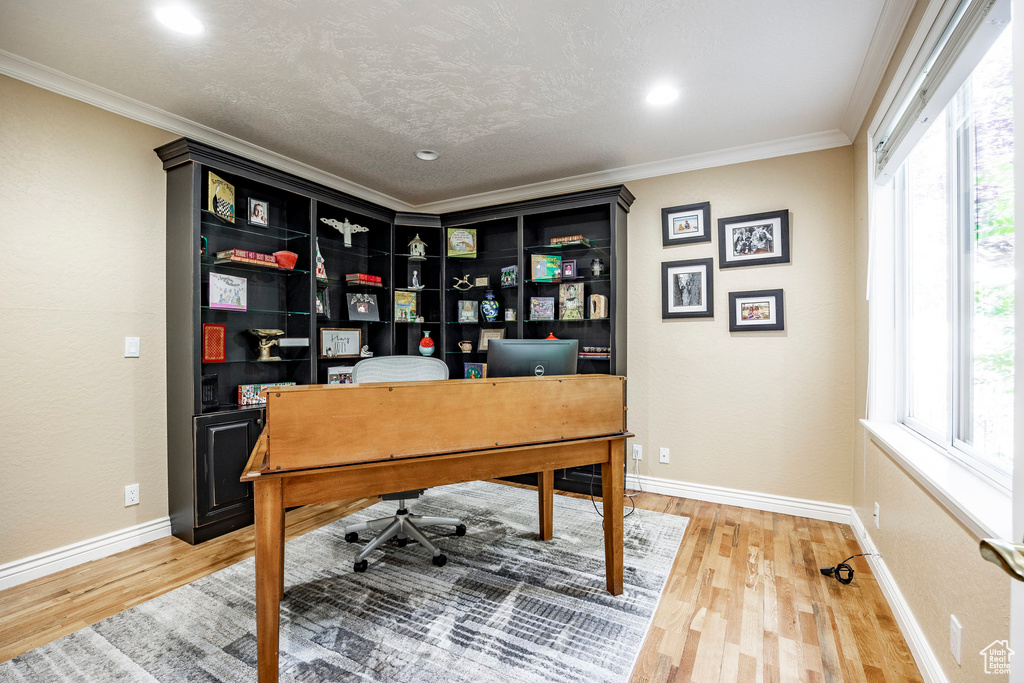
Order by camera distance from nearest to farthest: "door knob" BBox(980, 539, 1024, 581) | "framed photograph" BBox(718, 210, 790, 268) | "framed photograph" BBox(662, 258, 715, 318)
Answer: "door knob" BBox(980, 539, 1024, 581) → "framed photograph" BBox(718, 210, 790, 268) → "framed photograph" BBox(662, 258, 715, 318)

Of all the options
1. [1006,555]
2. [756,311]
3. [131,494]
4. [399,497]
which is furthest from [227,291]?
[756,311]

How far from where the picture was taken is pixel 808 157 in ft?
9.76

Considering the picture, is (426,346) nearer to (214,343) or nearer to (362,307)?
(362,307)

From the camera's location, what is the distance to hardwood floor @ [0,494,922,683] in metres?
1.59

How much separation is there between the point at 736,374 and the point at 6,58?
443cm

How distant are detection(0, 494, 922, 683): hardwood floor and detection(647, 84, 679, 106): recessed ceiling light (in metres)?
2.52

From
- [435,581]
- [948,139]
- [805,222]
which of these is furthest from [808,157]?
[435,581]

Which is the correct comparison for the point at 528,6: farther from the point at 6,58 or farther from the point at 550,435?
the point at 6,58

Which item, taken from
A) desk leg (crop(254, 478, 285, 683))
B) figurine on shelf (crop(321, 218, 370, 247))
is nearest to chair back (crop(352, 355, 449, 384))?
desk leg (crop(254, 478, 285, 683))

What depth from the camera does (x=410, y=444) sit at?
154 cm

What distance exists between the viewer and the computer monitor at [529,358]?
6.97 ft

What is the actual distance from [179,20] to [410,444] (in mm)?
2007

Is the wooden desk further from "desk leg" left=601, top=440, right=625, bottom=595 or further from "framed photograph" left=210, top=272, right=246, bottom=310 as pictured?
"framed photograph" left=210, top=272, right=246, bottom=310

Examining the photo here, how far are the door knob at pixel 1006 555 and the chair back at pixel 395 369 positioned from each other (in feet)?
Result: 7.26
